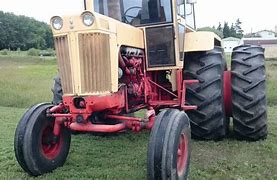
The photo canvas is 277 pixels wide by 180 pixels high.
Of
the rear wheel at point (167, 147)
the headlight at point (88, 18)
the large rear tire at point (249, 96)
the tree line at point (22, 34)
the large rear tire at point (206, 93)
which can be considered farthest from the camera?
the tree line at point (22, 34)

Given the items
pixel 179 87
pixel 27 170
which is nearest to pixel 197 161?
pixel 179 87

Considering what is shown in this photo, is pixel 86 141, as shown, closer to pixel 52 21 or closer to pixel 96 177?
pixel 96 177

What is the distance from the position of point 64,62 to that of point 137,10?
1.49 m

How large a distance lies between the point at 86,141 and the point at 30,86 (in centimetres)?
889

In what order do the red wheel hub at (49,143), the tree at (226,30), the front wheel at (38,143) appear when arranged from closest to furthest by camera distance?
the front wheel at (38,143)
the red wheel hub at (49,143)
the tree at (226,30)

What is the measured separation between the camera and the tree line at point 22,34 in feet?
238

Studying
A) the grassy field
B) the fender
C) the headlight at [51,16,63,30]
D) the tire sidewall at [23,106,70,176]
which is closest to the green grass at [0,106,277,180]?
the grassy field

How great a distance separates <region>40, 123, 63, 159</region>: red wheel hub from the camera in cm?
466

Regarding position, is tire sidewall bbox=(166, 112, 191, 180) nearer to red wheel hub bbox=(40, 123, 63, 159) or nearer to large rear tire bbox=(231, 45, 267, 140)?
red wheel hub bbox=(40, 123, 63, 159)

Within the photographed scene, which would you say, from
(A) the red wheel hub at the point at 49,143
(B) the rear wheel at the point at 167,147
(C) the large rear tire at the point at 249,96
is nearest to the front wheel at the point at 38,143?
(A) the red wheel hub at the point at 49,143

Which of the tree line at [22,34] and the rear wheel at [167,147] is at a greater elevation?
the tree line at [22,34]

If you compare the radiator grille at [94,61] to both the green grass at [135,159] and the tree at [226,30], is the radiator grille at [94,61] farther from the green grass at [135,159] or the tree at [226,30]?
the tree at [226,30]

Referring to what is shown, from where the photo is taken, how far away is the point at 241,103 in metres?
5.74

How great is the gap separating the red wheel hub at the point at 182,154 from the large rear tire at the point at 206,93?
141cm
